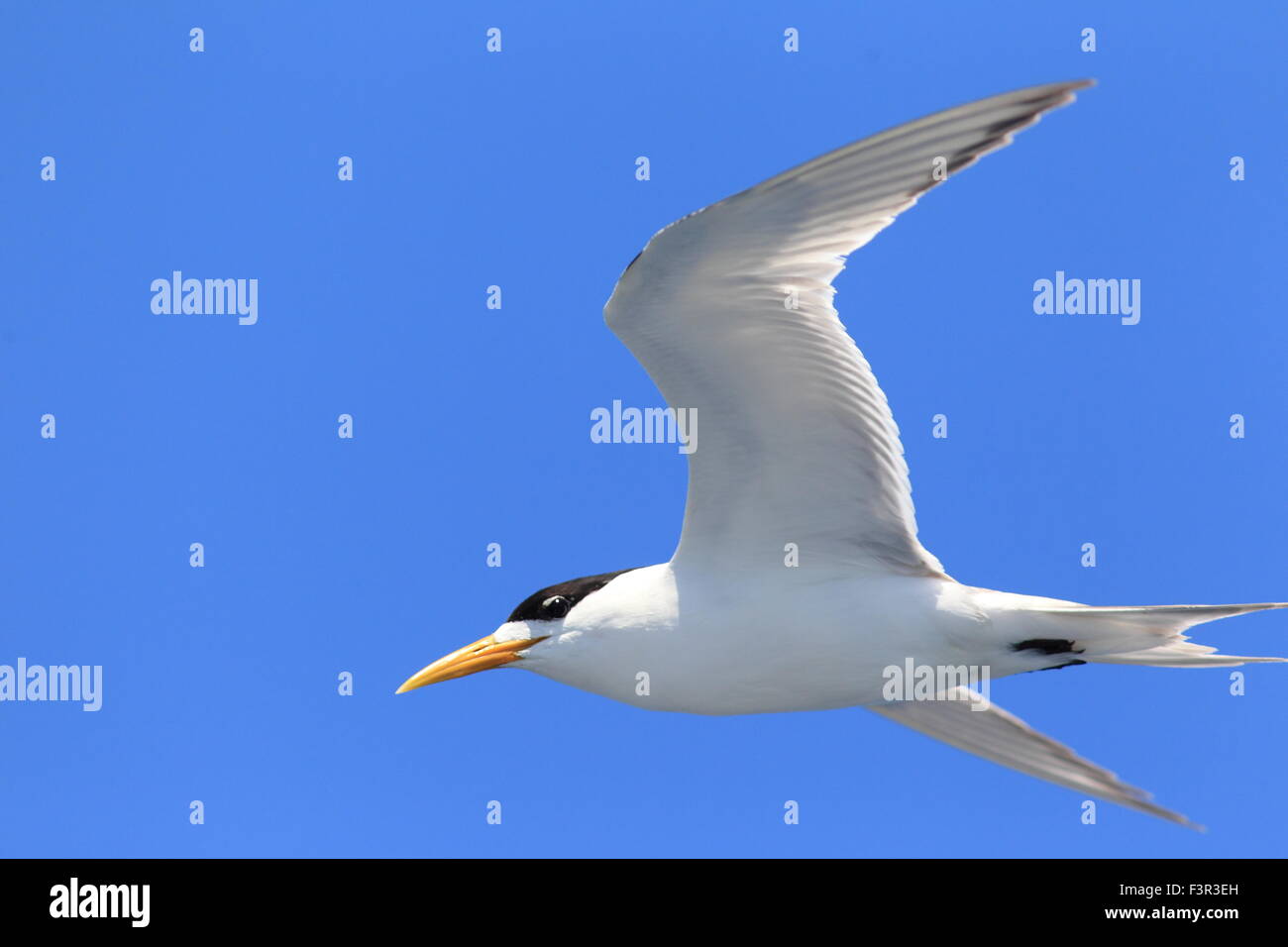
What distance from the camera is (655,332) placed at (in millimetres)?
Answer: 5469

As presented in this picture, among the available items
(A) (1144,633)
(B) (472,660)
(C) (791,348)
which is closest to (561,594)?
(B) (472,660)

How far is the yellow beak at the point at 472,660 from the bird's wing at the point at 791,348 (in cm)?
96

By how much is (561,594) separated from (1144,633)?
2.64 meters

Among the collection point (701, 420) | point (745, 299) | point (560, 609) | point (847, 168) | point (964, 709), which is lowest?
point (964, 709)

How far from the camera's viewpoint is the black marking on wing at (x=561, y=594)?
20.9ft

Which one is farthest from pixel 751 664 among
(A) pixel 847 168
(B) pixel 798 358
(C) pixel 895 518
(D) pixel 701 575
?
(A) pixel 847 168

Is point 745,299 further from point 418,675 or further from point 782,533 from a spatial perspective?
point 418,675

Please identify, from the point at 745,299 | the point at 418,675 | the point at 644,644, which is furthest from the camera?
the point at 418,675

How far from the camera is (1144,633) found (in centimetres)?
578

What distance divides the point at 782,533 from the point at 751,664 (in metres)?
0.61

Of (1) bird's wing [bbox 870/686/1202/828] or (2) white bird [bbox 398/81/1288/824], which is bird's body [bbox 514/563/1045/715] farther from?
(1) bird's wing [bbox 870/686/1202/828]

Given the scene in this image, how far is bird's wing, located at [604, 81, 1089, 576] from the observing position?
4.87m

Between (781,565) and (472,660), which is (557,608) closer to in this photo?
(472,660)

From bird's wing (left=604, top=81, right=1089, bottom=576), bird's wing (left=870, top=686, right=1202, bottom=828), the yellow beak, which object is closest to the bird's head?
the yellow beak
